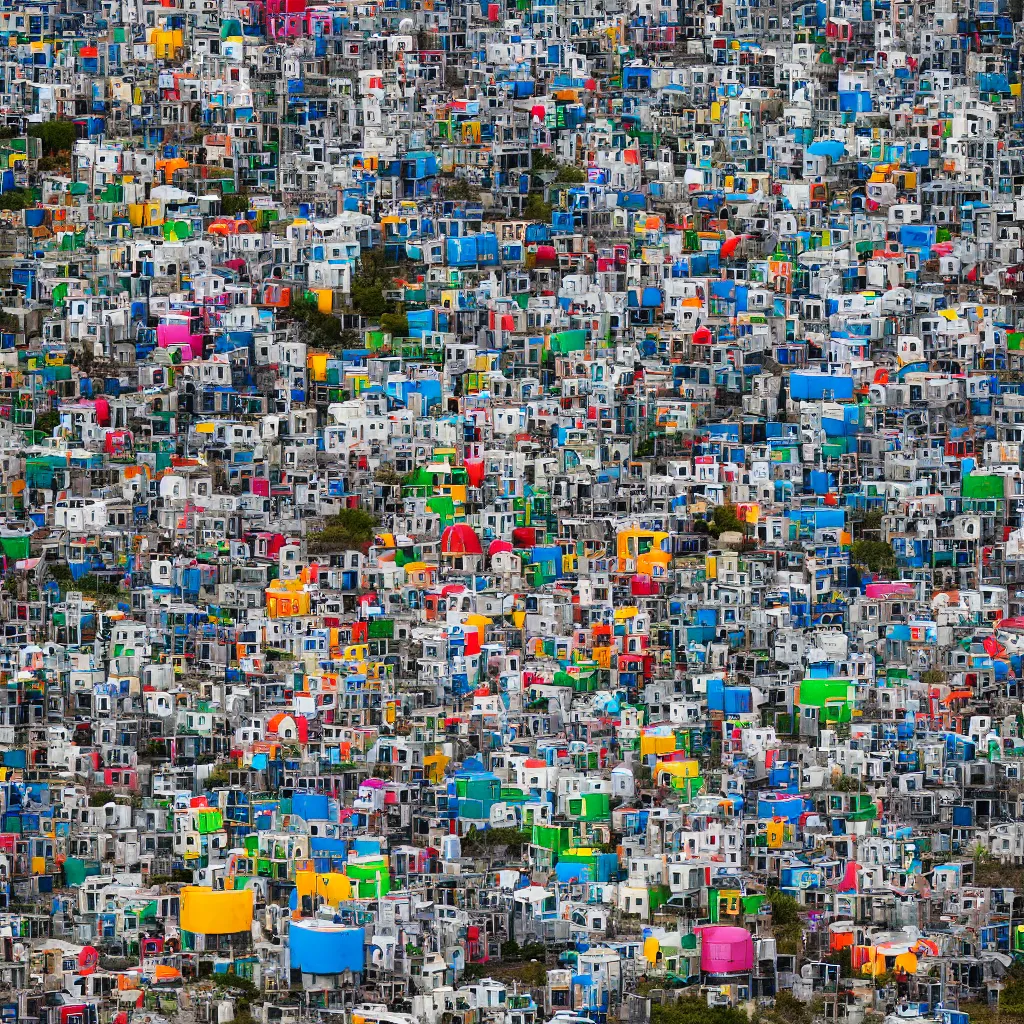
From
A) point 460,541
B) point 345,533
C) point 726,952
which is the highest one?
point 460,541

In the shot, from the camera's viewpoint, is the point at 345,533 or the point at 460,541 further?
the point at 345,533

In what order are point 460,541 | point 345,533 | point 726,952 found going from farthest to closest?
point 345,533, point 460,541, point 726,952

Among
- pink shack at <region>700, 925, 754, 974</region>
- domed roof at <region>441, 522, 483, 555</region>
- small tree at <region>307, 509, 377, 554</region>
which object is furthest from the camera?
small tree at <region>307, 509, 377, 554</region>

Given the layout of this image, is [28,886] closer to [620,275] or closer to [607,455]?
[607,455]

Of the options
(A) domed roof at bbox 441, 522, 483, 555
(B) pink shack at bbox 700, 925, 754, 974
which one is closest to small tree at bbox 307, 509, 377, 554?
(A) domed roof at bbox 441, 522, 483, 555

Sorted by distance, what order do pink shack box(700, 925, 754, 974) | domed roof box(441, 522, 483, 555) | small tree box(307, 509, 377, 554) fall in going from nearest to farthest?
1. pink shack box(700, 925, 754, 974)
2. domed roof box(441, 522, 483, 555)
3. small tree box(307, 509, 377, 554)

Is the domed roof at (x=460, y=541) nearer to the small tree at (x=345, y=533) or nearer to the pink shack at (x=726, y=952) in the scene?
the small tree at (x=345, y=533)

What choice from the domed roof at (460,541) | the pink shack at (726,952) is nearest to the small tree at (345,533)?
the domed roof at (460,541)

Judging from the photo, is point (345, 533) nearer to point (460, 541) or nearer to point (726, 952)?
point (460, 541)

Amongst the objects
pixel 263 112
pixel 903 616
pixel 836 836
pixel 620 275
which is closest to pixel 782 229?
pixel 620 275

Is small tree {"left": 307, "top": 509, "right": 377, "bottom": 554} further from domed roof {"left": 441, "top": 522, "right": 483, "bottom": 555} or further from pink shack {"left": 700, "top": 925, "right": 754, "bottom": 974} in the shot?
pink shack {"left": 700, "top": 925, "right": 754, "bottom": 974}

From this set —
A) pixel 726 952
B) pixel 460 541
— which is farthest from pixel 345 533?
pixel 726 952
